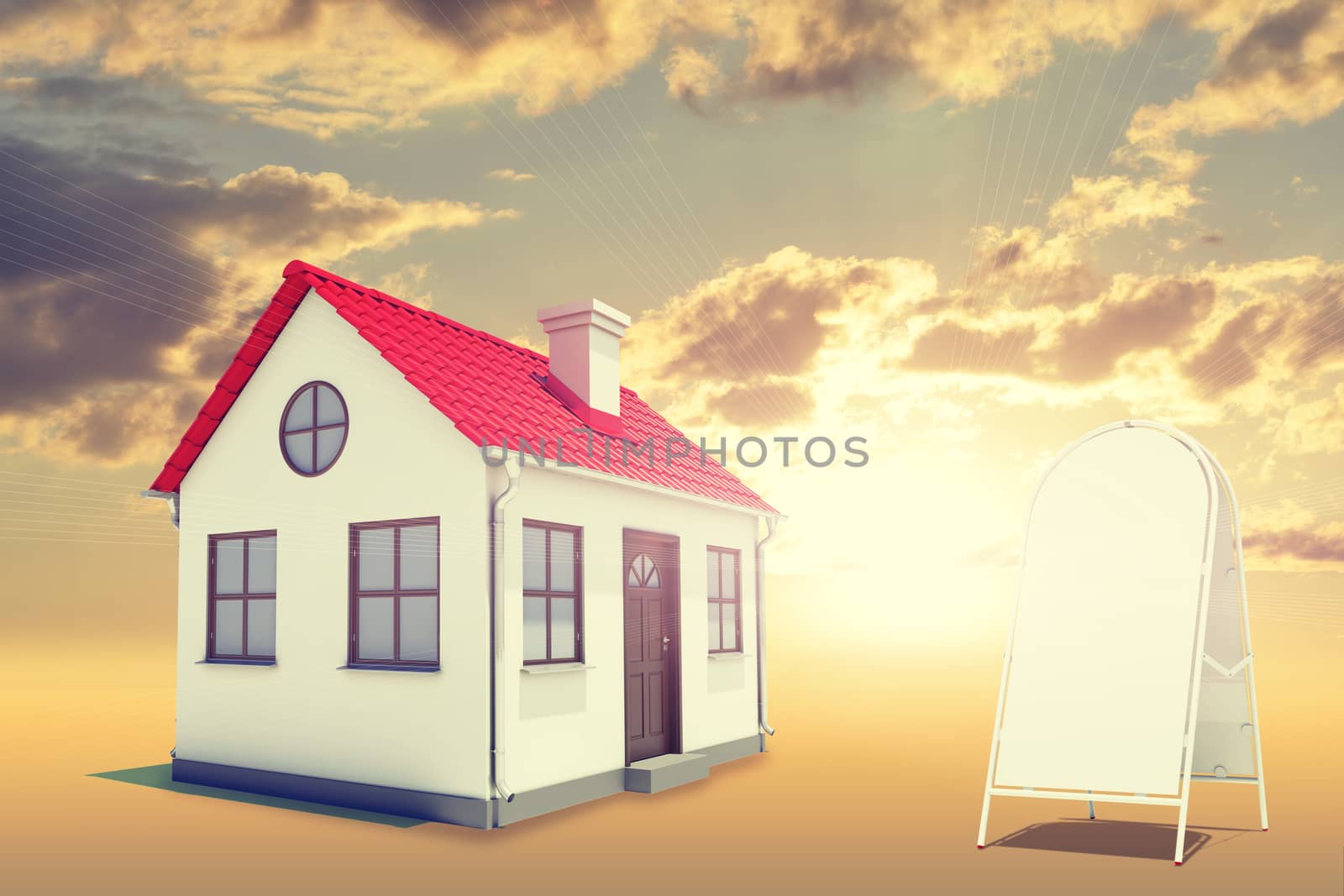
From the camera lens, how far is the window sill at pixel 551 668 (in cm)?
971

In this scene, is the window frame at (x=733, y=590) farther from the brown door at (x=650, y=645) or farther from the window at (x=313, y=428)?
the window at (x=313, y=428)

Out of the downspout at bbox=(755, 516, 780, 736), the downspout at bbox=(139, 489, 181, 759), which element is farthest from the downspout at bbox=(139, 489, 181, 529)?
the downspout at bbox=(755, 516, 780, 736)

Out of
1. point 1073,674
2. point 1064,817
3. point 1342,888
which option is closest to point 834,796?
point 1064,817

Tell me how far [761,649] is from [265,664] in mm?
6380

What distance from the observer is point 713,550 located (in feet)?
44.6

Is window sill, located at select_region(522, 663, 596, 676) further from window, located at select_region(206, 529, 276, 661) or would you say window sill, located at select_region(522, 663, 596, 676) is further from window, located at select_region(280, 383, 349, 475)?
window, located at select_region(206, 529, 276, 661)

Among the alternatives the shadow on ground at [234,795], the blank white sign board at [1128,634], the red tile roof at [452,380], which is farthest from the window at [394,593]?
the blank white sign board at [1128,634]

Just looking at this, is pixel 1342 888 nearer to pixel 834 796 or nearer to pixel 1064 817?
pixel 1064 817

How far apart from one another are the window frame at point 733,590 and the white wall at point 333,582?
4.48 m

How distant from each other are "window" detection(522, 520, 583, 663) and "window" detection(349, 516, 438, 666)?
2.77ft

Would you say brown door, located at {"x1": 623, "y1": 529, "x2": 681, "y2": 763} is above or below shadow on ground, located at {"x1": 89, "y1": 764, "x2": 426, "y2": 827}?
above

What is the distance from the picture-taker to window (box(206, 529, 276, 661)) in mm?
11117

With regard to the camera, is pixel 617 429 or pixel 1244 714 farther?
pixel 617 429

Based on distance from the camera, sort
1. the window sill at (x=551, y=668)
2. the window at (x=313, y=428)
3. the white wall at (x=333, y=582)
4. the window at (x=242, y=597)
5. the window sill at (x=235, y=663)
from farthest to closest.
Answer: the window at (x=242, y=597) → the window sill at (x=235, y=663) → the window at (x=313, y=428) → the window sill at (x=551, y=668) → the white wall at (x=333, y=582)
